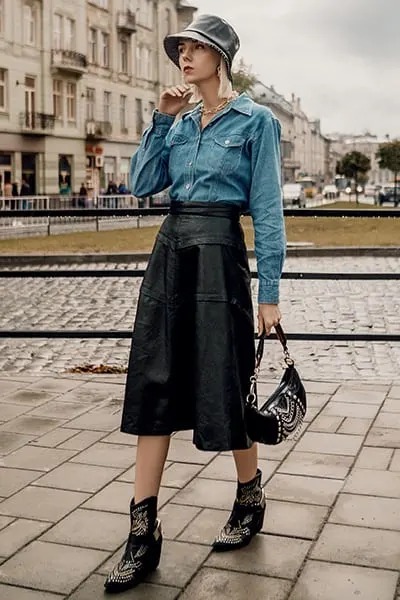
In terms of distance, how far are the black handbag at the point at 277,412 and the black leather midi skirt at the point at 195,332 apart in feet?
0.15

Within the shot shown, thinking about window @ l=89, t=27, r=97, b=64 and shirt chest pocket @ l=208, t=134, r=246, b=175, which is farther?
window @ l=89, t=27, r=97, b=64

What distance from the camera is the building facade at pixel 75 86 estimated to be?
152ft

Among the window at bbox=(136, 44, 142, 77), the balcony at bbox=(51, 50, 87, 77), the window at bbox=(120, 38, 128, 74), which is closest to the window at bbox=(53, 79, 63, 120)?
the balcony at bbox=(51, 50, 87, 77)

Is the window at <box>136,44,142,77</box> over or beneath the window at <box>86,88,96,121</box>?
over

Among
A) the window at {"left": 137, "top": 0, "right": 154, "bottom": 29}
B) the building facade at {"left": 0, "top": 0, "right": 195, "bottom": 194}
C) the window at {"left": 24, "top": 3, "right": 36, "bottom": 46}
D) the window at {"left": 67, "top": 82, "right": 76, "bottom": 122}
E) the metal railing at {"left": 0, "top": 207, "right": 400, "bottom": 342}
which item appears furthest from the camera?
the window at {"left": 137, "top": 0, "right": 154, "bottom": 29}

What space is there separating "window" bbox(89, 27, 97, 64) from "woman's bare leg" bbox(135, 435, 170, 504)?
53705 mm

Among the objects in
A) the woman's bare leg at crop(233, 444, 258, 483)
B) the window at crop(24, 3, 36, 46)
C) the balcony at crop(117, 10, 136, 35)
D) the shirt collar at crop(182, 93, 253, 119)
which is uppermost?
the balcony at crop(117, 10, 136, 35)

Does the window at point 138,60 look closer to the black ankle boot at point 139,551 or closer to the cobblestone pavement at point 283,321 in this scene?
the cobblestone pavement at point 283,321

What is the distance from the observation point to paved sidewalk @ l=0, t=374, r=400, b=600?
333 cm

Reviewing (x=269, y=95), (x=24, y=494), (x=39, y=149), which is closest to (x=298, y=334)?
(x=24, y=494)

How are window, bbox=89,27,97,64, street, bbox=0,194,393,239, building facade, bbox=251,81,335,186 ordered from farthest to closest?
building facade, bbox=251,81,335,186
window, bbox=89,27,97,64
street, bbox=0,194,393,239

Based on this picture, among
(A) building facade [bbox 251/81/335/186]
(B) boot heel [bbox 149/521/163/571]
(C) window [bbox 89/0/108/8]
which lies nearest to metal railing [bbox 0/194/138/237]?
(B) boot heel [bbox 149/521/163/571]

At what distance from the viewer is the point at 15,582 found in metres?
3.32

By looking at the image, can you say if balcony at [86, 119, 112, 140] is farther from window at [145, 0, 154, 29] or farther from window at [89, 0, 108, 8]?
window at [145, 0, 154, 29]
